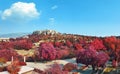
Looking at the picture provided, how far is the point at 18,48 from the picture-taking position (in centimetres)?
8800

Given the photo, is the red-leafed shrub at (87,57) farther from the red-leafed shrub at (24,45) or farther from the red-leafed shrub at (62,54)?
the red-leafed shrub at (24,45)

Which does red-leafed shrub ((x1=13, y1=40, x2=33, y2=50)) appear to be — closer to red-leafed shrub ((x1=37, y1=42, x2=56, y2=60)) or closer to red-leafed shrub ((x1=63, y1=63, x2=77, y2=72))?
red-leafed shrub ((x1=37, y1=42, x2=56, y2=60))

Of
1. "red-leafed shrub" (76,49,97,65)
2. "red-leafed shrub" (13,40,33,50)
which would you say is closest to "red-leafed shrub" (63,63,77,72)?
"red-leafed shrub" (76,49,97,65)

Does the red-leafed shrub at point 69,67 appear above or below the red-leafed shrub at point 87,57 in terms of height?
below

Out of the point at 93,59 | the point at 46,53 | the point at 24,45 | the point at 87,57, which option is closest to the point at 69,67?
the point at 87,57

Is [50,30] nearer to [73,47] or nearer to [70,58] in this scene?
[73,47]

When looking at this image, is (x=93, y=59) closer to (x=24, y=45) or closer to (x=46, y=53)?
(x=46, y=53)

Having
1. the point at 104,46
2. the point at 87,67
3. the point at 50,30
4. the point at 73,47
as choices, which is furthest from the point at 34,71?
the point at 50,30

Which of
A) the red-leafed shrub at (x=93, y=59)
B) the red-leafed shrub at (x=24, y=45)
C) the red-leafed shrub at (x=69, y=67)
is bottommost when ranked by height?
the red-leafed shrub at (x=69, y=67)

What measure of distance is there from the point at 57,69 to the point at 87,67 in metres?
10.1

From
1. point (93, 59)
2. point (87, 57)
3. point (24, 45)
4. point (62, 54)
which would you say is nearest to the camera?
point (93, 59)

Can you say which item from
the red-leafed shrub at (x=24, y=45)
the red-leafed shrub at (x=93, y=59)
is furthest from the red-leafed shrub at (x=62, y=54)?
the red-leafed shrub at (x=24, y=45)

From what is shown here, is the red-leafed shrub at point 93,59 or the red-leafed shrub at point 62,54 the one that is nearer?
the red-leafed shrub at point 93,59

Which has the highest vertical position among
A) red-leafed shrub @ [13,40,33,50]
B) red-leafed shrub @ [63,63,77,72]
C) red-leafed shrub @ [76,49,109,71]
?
red-leafed shrub @ [13,40,33,50]
